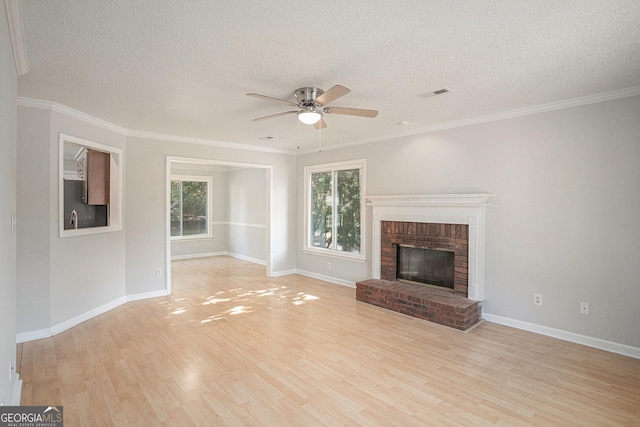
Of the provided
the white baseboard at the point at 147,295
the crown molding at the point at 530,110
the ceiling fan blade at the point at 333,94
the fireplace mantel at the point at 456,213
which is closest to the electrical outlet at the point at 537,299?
the fireplace mantel at the point at 456,213

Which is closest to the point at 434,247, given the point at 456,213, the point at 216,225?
the point at 456,213

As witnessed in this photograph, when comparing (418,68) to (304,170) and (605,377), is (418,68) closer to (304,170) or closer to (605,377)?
(605,377)

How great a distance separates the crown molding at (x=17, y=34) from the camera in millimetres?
1804


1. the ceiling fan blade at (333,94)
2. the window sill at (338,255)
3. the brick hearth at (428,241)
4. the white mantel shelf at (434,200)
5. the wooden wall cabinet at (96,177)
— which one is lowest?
the window sill at (338,255)

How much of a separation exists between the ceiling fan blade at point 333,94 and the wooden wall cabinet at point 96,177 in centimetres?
356

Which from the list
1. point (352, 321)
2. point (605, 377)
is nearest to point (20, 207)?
point (352, 321)

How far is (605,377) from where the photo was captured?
9.07 ft

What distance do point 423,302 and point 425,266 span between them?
790 mm

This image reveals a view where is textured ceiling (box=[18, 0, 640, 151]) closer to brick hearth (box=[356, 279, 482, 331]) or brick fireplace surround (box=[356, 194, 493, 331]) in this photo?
brick fireplace surround (box=[356, 194, 493, 331])

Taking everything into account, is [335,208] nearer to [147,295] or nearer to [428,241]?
[428,241]

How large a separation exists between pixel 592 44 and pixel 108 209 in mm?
5846

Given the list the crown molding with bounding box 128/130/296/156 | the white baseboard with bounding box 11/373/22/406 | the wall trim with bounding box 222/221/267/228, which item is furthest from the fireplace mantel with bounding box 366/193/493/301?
the white baseboard with bounding box 11/373/22/406

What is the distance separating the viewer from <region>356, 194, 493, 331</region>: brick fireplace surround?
405 cm

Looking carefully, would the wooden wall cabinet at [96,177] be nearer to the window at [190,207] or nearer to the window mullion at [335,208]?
the window mullion at [335,208]
